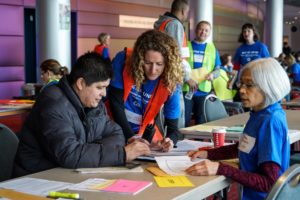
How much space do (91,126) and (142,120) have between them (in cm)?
73

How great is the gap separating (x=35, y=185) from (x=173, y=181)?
53cm

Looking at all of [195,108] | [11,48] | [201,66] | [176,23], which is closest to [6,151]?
[176,23]

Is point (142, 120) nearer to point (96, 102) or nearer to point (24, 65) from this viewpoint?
point (96, 102)

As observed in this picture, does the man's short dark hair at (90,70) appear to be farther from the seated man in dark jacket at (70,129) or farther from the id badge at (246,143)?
the id badge at (246,143)

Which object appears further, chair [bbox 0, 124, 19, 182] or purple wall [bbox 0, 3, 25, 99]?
purple wall [bbox 0, 3, 25, 99]

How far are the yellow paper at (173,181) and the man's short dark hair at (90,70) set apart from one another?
527 millimetres

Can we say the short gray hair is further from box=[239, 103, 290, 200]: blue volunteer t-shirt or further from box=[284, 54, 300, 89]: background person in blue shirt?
box=[284, 54, 300, 89]: background person in blue shirt

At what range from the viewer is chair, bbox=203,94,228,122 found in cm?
432

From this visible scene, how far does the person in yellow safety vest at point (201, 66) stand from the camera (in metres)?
5.50

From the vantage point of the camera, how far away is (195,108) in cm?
551

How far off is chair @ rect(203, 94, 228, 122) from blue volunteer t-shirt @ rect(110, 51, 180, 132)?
1.18 m

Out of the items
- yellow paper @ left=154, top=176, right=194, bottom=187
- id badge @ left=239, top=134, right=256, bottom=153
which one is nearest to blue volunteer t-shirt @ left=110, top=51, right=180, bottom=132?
id badge @ left=239, top=134, right=256, bottom=153

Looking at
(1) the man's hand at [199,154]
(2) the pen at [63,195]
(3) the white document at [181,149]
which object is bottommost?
(2) the pen at [63,195]

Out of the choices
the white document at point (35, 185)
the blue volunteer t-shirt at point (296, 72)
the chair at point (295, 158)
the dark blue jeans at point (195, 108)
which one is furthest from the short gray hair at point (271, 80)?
the blue volunteer t-shirt at point (296, 72)
